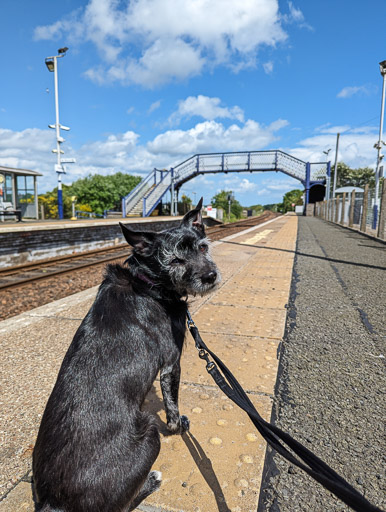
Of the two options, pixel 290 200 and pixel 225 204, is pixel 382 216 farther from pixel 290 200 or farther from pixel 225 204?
pixel 290 200

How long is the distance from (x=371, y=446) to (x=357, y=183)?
102215 mm

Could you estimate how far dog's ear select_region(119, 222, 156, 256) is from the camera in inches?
86.0

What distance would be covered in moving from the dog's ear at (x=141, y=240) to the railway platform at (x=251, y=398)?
1243 mm

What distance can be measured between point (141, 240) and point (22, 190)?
28.9 m

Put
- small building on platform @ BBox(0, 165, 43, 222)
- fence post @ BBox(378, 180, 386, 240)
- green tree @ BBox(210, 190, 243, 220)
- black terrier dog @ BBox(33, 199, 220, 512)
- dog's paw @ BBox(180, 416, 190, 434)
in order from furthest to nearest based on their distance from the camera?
green tree @ BBox(210, 190, 243, 220) → small building on platform @ BBox(0, 165, 43, 222) → fence post @ BBox(378, 180, 386, 240) → dog's paw @ BBox(180, 416, 190, 434) → black terrier dog @ BBox(33, 199, 220, 512)

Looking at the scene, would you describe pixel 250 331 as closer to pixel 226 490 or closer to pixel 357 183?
pixel 226 490

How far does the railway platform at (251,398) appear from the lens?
1.79 meters

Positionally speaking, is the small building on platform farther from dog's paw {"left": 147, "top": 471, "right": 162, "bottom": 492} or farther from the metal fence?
dog's paw {"left": 147, "top": 471, "right": 162, "bottom": 492}

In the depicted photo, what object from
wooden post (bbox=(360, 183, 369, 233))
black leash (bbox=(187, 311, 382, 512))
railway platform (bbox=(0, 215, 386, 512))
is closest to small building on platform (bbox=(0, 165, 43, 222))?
wooden post (bbox=(360, 183, 369, 233))

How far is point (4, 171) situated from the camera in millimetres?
24078

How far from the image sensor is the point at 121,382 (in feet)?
5.36

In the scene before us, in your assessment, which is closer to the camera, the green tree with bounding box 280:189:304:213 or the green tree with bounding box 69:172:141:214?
the green tree with bounding box 69:172:141:214

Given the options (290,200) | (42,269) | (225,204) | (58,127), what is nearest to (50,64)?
(58,127)

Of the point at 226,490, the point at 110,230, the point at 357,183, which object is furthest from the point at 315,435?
the point at 357,183
